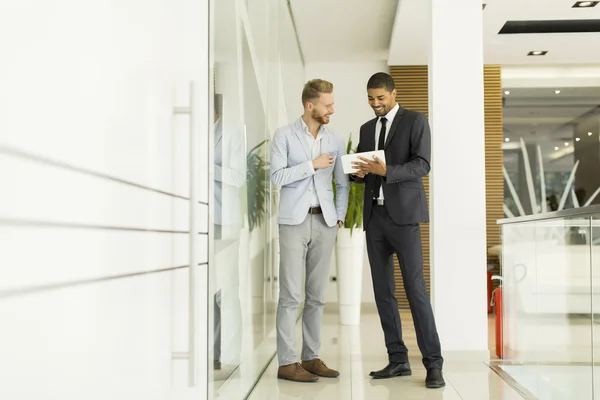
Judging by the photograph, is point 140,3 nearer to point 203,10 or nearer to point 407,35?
point 203,10

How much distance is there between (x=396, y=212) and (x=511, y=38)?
435 centimetres

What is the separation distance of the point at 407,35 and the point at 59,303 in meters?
6.34

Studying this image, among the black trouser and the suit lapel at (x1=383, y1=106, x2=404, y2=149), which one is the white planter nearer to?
the black trouser

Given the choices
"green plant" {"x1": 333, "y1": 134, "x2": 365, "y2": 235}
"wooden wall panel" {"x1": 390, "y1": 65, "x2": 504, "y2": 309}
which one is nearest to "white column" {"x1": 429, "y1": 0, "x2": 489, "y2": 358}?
"green plant" {"x1": 333, "y1": 134, "x2": 365, "y2": 235}

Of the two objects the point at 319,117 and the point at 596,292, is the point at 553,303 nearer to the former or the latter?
the point at 596,292

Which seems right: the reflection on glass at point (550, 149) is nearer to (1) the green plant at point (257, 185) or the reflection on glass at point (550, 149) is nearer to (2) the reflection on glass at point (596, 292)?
(1) the green plant at point (257, 185)

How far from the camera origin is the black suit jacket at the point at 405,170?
3.79 m

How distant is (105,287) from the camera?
1.46 m

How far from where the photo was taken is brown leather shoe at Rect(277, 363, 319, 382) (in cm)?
384

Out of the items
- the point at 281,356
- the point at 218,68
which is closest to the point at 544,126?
the point at 281,356

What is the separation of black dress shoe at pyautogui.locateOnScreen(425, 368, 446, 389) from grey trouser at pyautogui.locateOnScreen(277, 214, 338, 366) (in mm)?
693

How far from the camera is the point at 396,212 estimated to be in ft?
12.5

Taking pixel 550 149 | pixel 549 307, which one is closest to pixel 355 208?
pixel 549 307

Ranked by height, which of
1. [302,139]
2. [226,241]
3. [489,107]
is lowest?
[226,241]
